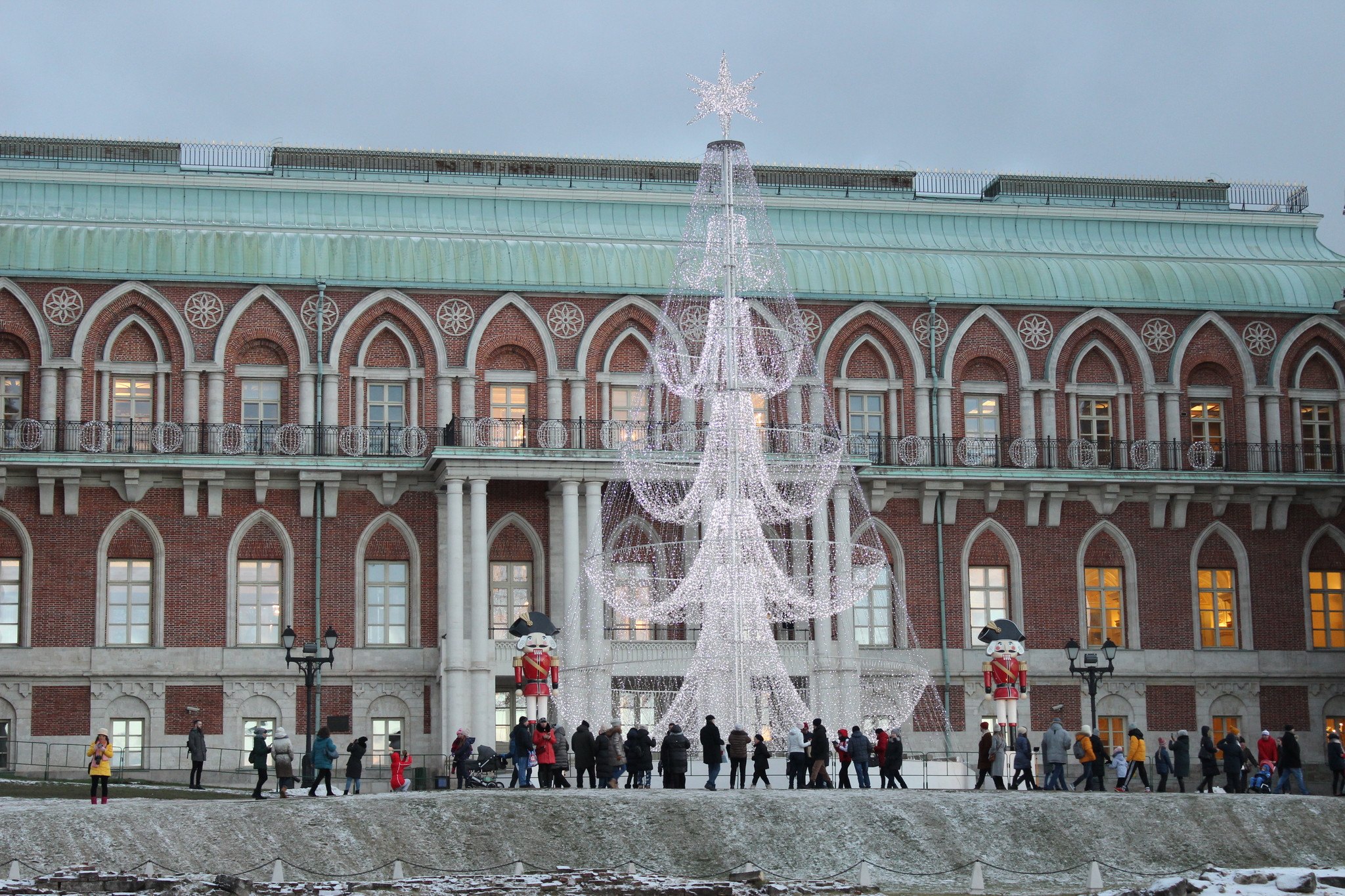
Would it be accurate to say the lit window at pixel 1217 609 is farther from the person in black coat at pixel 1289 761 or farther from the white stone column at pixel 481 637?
the white stone column at pixel 481 637

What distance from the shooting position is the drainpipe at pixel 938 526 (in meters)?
50.3

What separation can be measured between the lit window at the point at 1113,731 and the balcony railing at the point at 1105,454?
6.28 m

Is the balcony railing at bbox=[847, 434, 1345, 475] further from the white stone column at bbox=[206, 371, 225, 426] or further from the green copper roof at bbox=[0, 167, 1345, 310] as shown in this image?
the white stone column at bbox=[206, 371, 225, 426]

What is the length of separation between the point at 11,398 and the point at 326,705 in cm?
1043

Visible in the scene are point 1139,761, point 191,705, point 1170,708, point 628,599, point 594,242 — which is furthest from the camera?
point 594,242

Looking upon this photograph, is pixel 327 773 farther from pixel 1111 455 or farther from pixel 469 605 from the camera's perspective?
pixel 1111 455

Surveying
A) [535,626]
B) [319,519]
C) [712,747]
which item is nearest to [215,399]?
[319,519]

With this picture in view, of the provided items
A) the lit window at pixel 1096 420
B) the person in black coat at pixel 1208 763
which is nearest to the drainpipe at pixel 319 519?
the lit window at pixel 1096 420

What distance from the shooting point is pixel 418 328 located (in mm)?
50250

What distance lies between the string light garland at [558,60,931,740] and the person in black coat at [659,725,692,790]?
2.02 meters

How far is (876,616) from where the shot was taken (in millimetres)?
51156

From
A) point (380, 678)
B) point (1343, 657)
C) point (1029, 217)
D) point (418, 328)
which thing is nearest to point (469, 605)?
point (380, 678)

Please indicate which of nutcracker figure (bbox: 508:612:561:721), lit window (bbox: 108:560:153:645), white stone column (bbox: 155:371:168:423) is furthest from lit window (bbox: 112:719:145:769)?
nutcracker figure (bbox: 508:612:561:721)

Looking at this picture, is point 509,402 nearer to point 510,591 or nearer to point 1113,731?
point 510,591
